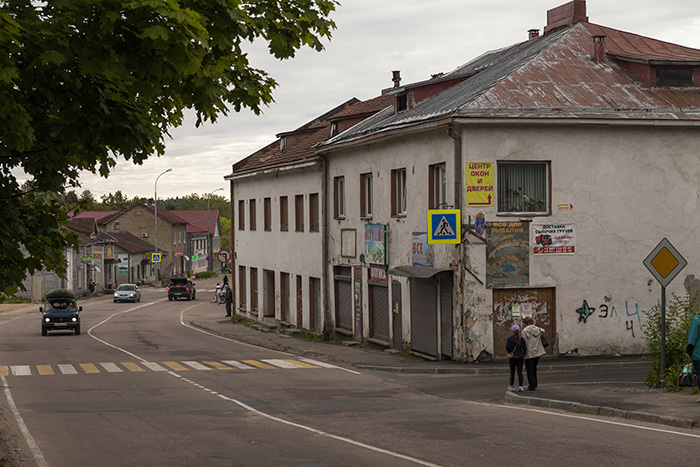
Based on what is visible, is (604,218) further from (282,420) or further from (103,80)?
(103,80)

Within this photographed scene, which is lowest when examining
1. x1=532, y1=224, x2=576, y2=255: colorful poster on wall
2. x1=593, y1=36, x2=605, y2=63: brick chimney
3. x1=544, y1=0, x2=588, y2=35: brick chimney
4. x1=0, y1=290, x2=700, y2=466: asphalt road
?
x1=0, y1=290, x2=700, y2=466: asphalt road

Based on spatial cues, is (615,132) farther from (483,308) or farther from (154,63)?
(154,63)

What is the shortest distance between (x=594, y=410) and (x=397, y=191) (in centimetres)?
1379

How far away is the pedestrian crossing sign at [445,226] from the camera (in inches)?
902

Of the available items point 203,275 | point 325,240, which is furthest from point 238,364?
point 203,275

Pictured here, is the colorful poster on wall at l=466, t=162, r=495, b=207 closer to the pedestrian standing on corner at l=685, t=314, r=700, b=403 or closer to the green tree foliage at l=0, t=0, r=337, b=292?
the pedestrian standing on corner at l=685, t=314, r=700, b=403

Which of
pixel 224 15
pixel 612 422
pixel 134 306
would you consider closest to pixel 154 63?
pixel 224 15

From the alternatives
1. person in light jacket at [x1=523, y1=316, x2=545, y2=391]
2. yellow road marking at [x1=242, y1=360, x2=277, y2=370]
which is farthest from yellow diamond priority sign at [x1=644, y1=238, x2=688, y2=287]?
yellow road marking at [x1=242, y1=360, x2=277, y2=370]

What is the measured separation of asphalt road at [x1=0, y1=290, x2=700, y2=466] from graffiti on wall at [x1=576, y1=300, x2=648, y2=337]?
2912 millimetres

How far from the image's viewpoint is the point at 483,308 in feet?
75.6

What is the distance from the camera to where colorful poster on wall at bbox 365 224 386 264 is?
91.6 ft

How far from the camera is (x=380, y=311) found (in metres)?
29.0

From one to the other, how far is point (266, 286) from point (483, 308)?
70.4 ft

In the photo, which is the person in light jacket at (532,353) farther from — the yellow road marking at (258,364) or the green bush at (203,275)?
the green bush at (203,275)
